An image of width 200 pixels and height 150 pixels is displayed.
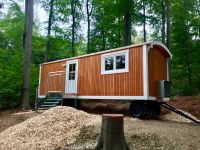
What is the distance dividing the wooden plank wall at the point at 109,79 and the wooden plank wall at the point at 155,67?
44 centimetres

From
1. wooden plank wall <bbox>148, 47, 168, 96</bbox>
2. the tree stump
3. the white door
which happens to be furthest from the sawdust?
the white door

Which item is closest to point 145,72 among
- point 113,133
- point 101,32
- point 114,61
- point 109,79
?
point 114,61

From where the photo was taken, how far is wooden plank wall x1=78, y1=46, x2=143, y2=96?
10906 mm

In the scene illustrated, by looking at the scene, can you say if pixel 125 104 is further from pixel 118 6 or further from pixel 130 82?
pixel 118 6

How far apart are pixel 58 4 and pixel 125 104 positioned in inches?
533

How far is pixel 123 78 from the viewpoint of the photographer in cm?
1144

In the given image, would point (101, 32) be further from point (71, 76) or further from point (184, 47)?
point (71, 76)

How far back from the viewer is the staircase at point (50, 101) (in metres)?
13.6

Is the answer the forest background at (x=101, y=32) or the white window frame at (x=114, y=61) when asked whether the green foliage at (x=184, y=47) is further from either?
the white window frame at (x=114, y=61)

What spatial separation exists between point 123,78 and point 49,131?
14.9 ft

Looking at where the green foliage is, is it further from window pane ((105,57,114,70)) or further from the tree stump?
the tree stump

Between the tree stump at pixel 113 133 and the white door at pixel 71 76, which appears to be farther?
the white door at pixel 71 76

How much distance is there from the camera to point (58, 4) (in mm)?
24953

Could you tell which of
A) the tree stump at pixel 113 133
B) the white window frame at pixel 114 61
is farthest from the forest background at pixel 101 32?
the tree stump at pixel 113 133
